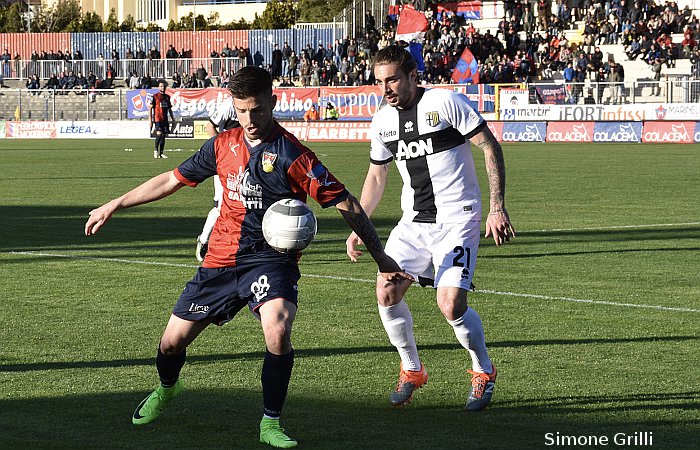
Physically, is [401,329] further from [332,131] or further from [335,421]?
[332,131]

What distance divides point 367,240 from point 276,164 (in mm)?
592

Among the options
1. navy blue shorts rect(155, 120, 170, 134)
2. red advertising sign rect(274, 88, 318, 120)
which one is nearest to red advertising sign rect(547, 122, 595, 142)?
red advertising sign rect(274, 88, 318, 120)

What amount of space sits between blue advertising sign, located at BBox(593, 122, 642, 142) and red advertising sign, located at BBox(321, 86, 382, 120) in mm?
8881

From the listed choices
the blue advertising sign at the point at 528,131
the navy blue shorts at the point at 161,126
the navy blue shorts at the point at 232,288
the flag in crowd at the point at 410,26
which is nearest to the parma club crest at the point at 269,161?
the navy blue shorts at the point at 232,288

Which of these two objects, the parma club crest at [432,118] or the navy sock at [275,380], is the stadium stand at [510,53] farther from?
the navy sock at [275,380]

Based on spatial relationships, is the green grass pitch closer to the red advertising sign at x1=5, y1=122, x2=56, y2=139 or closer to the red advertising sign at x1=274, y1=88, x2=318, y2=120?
the red advertising sign at x1=274, y1=88, x2=318, y2=120

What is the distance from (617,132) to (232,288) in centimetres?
3824

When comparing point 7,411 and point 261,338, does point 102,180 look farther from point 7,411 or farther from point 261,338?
point 7,411

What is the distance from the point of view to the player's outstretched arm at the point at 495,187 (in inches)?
261

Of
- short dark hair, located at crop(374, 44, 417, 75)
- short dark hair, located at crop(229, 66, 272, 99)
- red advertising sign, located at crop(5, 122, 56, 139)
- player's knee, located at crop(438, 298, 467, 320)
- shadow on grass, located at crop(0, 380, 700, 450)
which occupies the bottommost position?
red advertising sign, located at crop(5, 122, 56, 139)

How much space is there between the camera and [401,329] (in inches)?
268

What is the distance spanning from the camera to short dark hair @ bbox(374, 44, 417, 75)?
6566 millimetres

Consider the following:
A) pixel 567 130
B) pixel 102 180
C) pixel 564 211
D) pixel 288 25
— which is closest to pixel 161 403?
pixel 564 211

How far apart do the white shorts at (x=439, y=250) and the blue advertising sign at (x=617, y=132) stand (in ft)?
120
